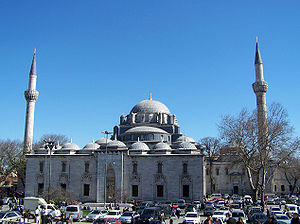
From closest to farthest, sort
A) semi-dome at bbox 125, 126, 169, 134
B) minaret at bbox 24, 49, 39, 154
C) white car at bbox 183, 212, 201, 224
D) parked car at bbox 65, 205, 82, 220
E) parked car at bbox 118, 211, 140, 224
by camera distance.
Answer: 1. white car at bbox 183, 212, 201, 224
2. parked car at bbox 118, 211, 140, 224
3. parked car at bbox 65, 205, 82, 220
4. semi-dome at bbox 125, 126, 169, 134
5. minaret at bbox 24, 49, 39, 154

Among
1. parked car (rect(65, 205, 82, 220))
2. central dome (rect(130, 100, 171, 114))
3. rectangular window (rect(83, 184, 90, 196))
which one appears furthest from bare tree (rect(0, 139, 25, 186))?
parked car (rect(65, 205, 82, 220))

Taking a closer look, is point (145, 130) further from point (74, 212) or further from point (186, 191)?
point (74, 212)

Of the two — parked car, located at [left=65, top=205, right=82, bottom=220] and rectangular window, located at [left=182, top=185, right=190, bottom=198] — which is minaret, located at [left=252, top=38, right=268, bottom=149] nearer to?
rectangular window, located at [left=182, top=185, right=190, bottom=198]

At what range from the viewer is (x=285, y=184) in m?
52.4

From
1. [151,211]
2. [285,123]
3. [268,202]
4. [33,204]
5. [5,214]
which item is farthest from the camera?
[268,202]

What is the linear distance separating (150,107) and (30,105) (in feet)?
58.3

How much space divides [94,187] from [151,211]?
18.1 meters

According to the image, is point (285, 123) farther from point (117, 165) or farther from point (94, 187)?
point (94, 187)

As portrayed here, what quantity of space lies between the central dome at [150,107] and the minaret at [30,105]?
1522cm

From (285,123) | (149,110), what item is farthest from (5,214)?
(149,110)

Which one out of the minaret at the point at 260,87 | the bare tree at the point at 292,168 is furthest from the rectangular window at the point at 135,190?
the minaret at the point at 260,87

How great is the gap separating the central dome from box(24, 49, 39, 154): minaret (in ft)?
49.9

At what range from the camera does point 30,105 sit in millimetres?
45656

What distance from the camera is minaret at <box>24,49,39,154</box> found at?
44406mm
